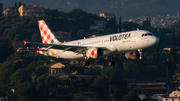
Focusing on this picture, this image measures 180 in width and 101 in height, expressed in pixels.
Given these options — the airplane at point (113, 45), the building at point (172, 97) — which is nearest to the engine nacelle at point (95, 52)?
the airplane at point (113, 45)

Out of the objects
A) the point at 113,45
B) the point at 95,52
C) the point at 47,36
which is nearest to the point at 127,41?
the point at 113,45

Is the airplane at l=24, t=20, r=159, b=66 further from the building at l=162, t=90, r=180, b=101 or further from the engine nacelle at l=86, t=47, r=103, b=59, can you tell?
the building at l=162, t=90, r=180, b=101

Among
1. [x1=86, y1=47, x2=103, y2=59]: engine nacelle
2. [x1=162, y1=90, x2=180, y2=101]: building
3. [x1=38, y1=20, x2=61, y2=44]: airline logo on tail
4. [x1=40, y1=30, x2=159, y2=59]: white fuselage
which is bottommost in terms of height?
[x1=162, y1=90, x2=180, y2=101]: building

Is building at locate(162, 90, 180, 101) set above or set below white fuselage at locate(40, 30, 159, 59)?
below

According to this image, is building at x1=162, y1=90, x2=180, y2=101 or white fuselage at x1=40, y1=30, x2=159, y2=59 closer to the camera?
white fuselage at x1=40, y1=30, x2=159, y2=59

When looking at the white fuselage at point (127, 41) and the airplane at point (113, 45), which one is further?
the airplane at point (113, 45)

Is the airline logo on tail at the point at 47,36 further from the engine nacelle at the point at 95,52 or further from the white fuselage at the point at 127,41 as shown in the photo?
the engine nacelle at the point at 95,52

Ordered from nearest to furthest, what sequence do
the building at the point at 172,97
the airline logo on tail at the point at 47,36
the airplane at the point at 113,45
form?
the airplane at the point at 113,45 < the airline logo on tail at the point at 47,36 < the building at the point at 172,97

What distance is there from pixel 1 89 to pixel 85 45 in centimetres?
13019

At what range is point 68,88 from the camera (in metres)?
198

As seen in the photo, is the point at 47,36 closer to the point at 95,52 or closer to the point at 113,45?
the point at 95,52

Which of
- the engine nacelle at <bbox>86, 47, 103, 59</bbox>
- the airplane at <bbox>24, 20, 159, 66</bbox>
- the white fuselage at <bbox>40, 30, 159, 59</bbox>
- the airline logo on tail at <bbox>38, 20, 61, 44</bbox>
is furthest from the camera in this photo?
the airline logo on tail at <bbox>38, 20, 61, 44</bbox>

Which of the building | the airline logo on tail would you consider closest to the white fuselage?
the airline logo on tail

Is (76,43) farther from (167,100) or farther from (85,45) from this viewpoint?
(167,100)
